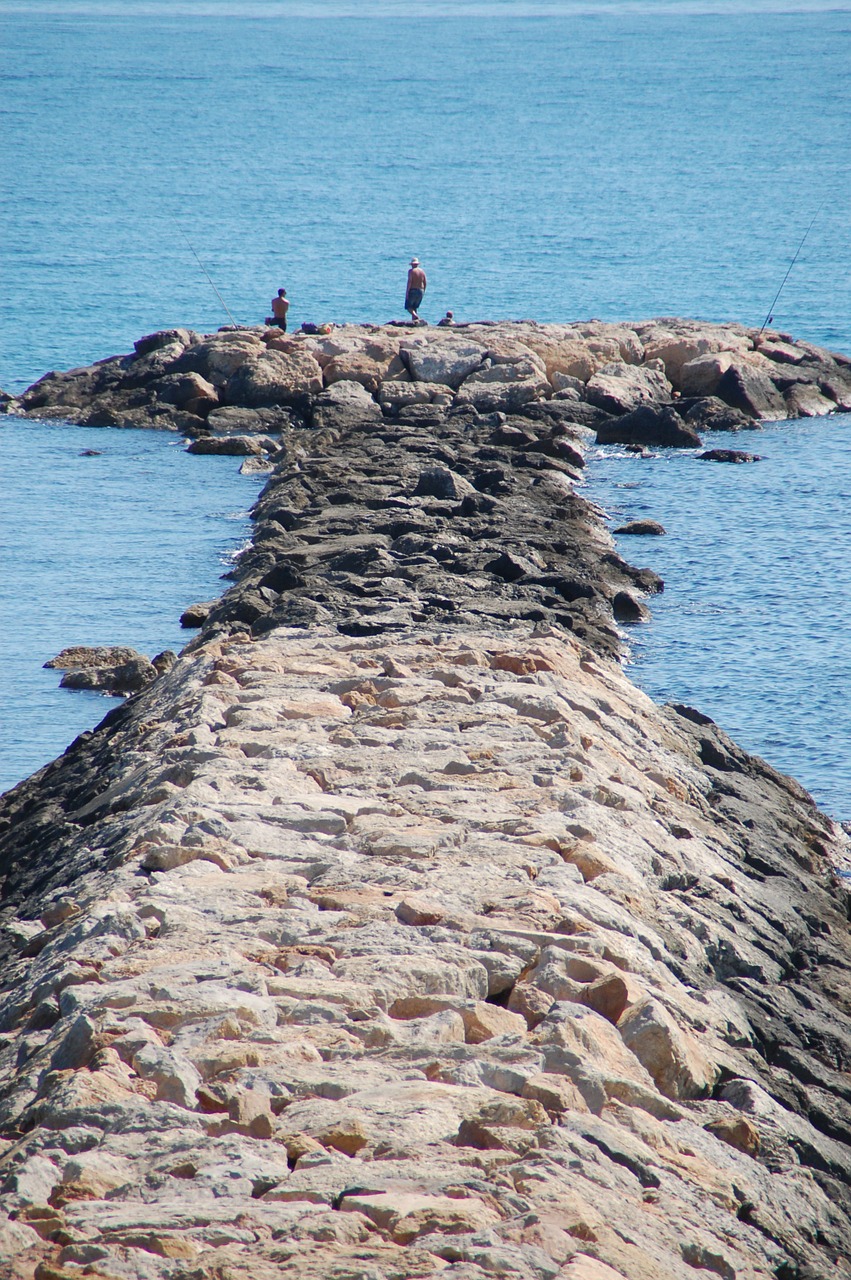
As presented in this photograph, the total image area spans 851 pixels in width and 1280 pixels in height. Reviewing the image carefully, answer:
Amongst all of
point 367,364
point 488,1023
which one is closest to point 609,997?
point 488,1023

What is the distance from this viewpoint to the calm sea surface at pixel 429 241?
18781 millimetres

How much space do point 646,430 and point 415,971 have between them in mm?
22194

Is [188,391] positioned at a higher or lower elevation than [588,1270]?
lower

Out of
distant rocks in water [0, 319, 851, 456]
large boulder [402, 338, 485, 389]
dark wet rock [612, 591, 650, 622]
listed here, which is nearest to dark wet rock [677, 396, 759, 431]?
distant rocks in water [0, 319, 851, 456]

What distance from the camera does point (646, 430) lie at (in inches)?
1105

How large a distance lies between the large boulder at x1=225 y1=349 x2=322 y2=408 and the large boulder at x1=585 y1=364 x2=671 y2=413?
5.68m

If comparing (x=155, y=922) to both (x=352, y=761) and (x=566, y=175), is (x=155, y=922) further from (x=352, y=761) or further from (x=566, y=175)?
(x=566, y=175)

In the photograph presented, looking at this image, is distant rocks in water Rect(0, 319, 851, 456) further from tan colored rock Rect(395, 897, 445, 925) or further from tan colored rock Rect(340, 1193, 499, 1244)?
tan colored rock Rect(340, 1193, 499, 1244)

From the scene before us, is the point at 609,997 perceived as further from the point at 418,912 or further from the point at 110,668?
the point at 110,668

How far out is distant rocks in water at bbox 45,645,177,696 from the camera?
1599 centimetres

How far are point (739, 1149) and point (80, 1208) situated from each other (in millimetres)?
3096

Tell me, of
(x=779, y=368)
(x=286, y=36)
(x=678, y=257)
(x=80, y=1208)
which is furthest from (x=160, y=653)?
A: (x=286, y=36)

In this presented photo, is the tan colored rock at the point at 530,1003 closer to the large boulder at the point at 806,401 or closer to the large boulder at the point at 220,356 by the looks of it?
the large boulder at the point at 220,356

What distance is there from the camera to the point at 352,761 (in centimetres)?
1016
